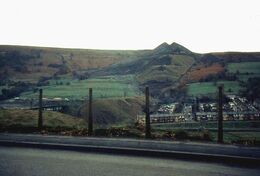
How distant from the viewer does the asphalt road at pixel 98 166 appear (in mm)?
9297

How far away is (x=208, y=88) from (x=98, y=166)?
5364cm

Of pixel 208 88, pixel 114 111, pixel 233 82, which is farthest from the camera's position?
pixel 233 82

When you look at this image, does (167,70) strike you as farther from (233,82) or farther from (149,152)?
(149,152)

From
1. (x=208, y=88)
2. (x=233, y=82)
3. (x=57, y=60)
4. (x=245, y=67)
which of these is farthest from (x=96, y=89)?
(x=57, y=60)

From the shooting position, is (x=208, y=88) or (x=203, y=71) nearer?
(x=208, y=88)

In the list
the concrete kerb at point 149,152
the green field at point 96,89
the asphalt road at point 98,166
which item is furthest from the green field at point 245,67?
the asphalt road at point 98,166

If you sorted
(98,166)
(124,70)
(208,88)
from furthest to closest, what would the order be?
(124,70) < (208,88) < (98,166)

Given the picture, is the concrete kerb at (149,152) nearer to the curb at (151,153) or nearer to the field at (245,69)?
the curb at (151,153)

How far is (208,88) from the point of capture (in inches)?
2441

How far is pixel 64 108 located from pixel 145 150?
3756 centimetres

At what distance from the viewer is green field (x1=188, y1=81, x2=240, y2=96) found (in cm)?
5775

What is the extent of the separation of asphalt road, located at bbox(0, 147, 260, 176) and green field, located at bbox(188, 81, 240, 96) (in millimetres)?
46614

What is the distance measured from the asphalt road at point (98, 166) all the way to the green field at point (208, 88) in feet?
153

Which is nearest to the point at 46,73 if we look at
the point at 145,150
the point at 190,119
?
the point at 190,119
